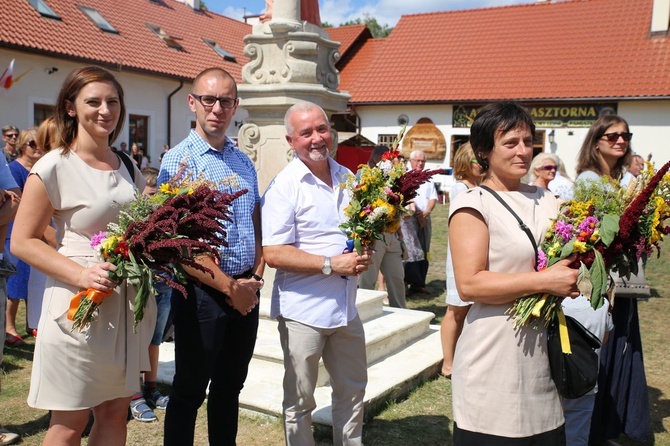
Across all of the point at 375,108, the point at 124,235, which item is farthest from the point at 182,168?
the point at 375,108

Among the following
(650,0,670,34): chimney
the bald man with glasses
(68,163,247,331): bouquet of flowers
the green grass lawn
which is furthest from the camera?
(650,0,670,34): chimney

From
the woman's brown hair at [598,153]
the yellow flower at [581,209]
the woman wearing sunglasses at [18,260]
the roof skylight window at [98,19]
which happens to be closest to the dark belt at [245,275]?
the yellow flower at [581,209]

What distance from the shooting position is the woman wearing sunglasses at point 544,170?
17.3 ft

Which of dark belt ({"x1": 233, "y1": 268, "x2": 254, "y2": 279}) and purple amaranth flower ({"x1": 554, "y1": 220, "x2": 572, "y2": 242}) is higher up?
purple amaranth flower ({"x1": 554, "y1": 220, "x2": 572, "y2": 242})

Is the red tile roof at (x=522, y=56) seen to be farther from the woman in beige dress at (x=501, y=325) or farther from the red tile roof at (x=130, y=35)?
the woman in beige dress at (x=501, y=325)

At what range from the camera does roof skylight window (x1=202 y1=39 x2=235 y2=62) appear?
2736 centimetres

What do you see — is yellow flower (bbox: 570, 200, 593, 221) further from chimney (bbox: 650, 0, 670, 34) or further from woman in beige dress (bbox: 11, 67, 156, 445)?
chimney (bbox: 650, 0, 670, 34)

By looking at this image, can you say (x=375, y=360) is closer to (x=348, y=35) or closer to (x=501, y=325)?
(x=501, y=325)


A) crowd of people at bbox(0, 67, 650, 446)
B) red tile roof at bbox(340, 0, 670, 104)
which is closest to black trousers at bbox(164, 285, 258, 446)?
crowd of people at bbox(0, 67, 650, 446)

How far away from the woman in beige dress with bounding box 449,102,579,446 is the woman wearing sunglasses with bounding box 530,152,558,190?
2.95 m

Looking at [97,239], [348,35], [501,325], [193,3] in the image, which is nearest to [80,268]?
[97,239]

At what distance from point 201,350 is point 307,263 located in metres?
0.67

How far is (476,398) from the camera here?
2.44 m

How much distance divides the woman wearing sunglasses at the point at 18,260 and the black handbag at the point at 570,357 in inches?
170
